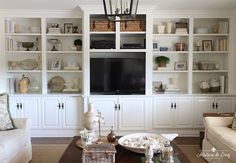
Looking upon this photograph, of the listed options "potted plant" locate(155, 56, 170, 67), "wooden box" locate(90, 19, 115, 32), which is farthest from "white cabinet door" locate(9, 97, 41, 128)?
"potted plant" locate(155, 56, 170, 67)

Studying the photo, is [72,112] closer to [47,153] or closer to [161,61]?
[47,153]

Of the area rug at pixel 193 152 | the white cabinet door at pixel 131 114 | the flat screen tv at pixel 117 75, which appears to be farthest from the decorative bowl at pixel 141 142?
the flat screen tv at pixel 117 75

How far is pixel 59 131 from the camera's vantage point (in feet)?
17.4

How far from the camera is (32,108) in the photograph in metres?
5.21

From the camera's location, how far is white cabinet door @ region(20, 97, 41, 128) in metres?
5.19

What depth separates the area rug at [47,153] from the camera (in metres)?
4.05

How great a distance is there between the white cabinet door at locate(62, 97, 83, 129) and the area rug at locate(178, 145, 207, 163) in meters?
1.92

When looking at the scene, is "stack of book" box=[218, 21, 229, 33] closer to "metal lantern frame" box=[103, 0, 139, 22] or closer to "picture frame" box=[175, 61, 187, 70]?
"picture frame" box=[175, 61, 187, 70]

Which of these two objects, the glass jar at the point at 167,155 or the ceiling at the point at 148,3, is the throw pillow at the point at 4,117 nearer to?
the ceiling at the point at 148,3

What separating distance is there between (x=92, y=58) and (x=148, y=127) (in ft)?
5.32

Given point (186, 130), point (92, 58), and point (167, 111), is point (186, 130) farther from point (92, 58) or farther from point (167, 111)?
point (92, 58)

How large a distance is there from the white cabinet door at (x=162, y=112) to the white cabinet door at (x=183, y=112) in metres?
0.11

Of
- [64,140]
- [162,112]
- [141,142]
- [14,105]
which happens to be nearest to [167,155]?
[141,142]

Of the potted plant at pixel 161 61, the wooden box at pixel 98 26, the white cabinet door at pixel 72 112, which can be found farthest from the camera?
the potted plant at pixel 161 61
